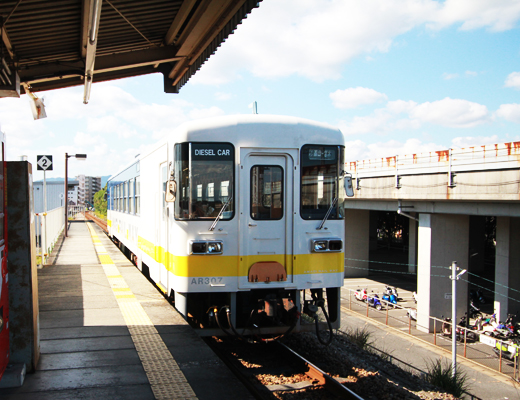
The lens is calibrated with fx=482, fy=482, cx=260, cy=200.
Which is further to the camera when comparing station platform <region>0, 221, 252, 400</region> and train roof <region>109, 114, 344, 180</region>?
train roof <region>109, 114, 344, 180</region>

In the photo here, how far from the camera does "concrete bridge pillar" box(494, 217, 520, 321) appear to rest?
865 inches

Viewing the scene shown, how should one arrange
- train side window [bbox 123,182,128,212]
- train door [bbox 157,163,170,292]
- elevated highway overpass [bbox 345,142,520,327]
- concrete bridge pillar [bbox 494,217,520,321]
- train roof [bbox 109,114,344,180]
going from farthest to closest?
concrete bridge pillar [bbox 494,217,520,321]
elevated highway overpass [bbox 345,142,520,327]
train side window [bbox 123,182,128,212]
train door [bbox 157,163,170,292]
train roof [bbox 109,114,344,180]

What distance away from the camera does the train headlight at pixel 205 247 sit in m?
6.44

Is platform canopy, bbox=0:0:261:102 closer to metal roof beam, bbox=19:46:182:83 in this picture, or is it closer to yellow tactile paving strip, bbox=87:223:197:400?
metal roof beam, bbox=19:46:182:83

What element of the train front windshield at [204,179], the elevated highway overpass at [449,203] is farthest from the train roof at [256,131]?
the elevated highway overpass at [449,203]

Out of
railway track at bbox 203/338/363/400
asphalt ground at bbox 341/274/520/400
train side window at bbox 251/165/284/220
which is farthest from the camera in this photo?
asphalt ground at bbox 341/274/520/400

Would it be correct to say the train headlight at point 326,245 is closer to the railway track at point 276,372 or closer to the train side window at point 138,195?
the railway track at point 276,372

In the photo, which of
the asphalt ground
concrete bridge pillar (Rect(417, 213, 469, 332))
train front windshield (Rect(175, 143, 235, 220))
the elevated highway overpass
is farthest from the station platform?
concrete bridge pillar (Rect(417, 213, 469, 332))

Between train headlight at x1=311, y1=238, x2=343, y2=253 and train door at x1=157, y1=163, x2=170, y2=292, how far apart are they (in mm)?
2206

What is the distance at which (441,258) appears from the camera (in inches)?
926

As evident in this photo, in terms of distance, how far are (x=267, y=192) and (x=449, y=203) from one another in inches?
671

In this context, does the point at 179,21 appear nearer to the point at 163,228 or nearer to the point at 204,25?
the point at 204,25

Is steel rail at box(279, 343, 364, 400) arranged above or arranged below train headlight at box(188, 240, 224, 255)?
below

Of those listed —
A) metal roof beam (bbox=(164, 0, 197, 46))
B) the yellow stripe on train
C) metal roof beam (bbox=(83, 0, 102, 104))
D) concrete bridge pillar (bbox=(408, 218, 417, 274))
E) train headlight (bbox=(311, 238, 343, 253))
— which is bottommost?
concrete bridge pillar (bbox=(408, 218, 417, 274))
